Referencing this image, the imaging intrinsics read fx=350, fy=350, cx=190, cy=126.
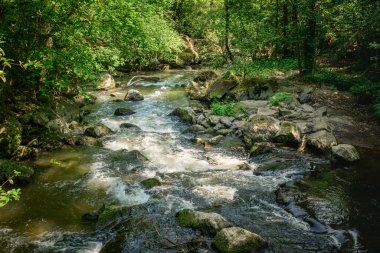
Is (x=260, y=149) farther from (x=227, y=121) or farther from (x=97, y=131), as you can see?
(x=97, y=131)

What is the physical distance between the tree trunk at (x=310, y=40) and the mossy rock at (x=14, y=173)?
59.3ft

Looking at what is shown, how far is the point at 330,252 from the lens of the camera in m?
8.62

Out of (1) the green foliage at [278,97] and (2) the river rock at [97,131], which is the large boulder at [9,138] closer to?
(2) the river rock at [97,131]

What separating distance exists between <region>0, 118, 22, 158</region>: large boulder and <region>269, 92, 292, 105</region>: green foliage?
13301 millimetres

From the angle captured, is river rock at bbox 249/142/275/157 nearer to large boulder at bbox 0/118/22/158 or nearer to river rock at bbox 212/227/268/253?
river rock at bbox 212/227/268/253

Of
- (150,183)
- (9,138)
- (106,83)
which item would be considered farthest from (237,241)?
(106,83)

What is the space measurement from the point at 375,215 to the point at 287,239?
121 inches

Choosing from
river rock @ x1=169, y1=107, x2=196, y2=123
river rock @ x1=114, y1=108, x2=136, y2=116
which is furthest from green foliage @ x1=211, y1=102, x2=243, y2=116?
river rock @ x1=114, y1=108, x2=136, y2=116

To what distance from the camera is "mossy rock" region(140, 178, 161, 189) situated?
40.1 feet

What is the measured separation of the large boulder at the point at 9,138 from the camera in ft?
43.8

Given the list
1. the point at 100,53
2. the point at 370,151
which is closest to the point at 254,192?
the point at 370,151

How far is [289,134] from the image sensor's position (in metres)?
15.5

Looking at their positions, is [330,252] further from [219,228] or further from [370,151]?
[370,151]

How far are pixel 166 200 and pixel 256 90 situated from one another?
520 inches
